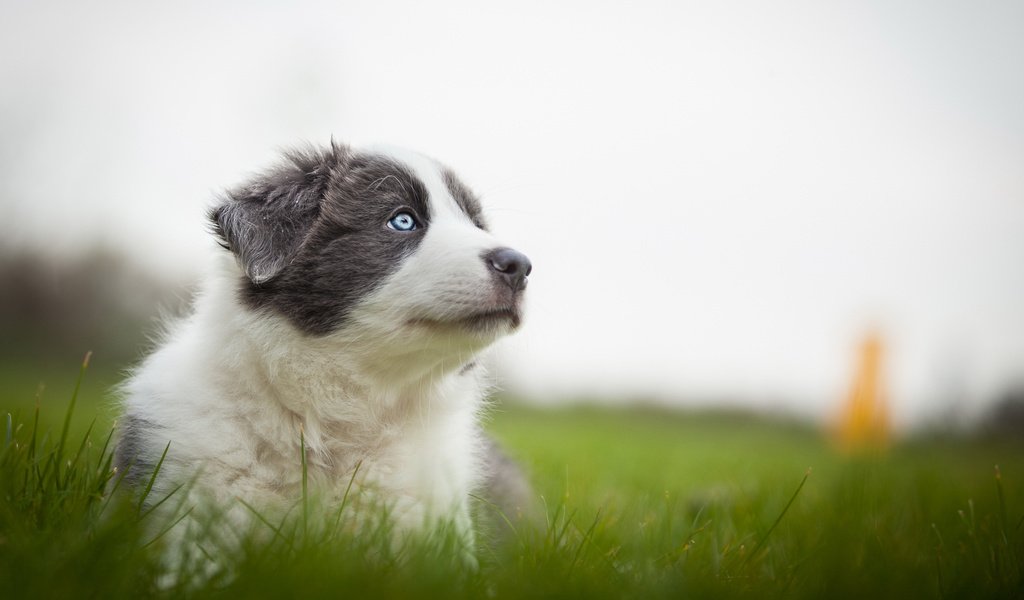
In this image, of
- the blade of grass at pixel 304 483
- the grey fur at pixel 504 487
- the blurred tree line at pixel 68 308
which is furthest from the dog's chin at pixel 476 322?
the blurred tree line at pixel 68 308

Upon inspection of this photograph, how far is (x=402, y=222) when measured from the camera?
9.43 feet

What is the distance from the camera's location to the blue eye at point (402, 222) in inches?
113

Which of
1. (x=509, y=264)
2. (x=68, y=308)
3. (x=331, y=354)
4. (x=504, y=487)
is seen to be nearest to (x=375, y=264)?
(x=331, y=354)

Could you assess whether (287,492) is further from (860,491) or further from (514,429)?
(514,429)

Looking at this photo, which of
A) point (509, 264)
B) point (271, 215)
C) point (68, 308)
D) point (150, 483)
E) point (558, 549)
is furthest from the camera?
point (68, 308)

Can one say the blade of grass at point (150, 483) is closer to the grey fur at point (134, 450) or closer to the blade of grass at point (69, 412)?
the grey fur at point (134, 450)

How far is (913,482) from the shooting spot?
450 centimetres

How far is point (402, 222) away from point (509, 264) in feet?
1.65

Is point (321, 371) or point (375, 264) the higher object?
point (375, 264)

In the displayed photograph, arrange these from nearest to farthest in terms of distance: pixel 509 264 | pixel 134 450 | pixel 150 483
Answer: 1. pixel 150 483
2. pixel 134 450
3. pixel 509 264

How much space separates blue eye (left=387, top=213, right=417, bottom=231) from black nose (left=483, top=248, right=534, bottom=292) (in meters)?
0.40

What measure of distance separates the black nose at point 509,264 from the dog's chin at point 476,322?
0.32 ft

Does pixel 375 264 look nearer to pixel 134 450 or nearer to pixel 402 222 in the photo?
pixel 402 222

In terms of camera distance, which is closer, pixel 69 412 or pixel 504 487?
pixel 69 412
